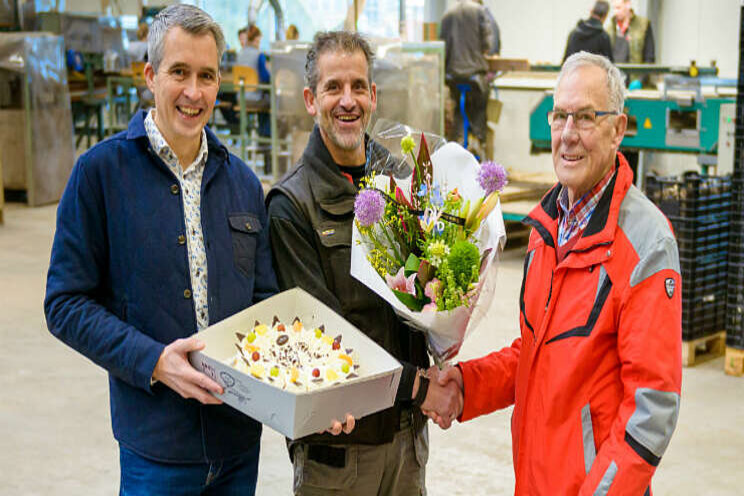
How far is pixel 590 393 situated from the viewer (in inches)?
67.2

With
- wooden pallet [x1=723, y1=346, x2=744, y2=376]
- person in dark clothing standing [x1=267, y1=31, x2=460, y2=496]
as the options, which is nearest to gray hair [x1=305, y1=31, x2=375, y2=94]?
person in dark clothing standing [x1=267, y1=31, x2=460, y2=496]

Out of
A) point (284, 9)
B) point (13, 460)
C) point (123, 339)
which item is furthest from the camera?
point (284, 9)

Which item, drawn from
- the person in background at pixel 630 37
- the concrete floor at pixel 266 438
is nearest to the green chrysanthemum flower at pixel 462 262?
the concrete floor at pixel 266 438

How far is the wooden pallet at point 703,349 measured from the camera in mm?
4844

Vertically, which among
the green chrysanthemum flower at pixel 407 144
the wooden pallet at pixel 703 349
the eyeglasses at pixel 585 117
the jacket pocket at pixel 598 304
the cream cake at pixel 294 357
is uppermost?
the eyeglasses at pixel 585 117

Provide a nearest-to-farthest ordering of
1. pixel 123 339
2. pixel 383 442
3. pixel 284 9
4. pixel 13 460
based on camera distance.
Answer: pixel 123 339, pixel 383 442, pixel 13 460, pixel 284 9

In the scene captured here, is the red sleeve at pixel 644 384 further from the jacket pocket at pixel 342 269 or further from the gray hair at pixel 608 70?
the jacket pocket at pixel 342 269

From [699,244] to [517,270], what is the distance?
2.10 meters

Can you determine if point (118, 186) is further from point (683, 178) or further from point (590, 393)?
point (683, 178)

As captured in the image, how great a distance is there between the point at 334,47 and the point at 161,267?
643 mm

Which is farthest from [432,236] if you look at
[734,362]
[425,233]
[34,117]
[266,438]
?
[34,117]

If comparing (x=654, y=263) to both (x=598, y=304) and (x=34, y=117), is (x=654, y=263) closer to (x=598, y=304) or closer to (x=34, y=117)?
(x=598, y=304)

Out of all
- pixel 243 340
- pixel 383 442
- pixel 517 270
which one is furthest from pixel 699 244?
pixel 243 340

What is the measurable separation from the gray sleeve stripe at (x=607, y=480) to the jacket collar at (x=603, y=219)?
16.4 inches
